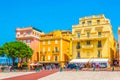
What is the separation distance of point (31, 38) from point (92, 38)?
73.8 ft

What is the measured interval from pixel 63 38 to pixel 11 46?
1685 cm

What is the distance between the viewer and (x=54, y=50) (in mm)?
82125

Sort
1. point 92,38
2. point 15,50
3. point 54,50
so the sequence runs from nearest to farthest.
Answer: point 92,38
point 15,50
point 54,50

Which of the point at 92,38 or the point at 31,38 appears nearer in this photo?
the point at 92,38

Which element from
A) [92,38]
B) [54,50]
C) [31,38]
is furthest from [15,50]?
[92,38]

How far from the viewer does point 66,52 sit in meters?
84.8

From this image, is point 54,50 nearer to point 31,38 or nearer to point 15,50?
point 31,38

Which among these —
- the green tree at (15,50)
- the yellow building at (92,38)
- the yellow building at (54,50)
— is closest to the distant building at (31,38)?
the yellow building at (54,50)

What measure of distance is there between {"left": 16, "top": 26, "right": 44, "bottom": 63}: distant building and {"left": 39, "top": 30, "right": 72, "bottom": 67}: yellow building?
328cm

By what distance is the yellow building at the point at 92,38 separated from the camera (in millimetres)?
72750

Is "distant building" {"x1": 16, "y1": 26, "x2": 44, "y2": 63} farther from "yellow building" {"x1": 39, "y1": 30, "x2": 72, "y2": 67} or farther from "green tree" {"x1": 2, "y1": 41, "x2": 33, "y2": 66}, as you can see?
"green tree" {"x1": 2, "y1": 41, "x2": 33, "y2": 66}

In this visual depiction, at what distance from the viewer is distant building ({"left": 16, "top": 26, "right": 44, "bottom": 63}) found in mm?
86875

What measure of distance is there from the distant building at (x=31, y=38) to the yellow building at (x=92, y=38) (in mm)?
15957

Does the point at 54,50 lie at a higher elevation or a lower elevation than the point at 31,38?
lower
